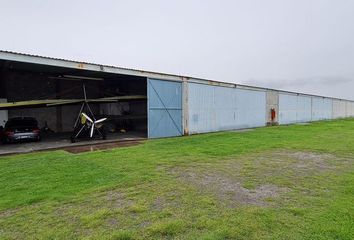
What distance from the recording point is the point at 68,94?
2573cm

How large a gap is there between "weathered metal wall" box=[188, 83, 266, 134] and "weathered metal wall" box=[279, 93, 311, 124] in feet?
16.9

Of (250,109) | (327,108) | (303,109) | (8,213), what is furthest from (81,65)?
(327,108)

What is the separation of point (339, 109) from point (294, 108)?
961 inches

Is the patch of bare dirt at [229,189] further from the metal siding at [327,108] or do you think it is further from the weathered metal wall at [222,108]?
the metal siding at [327,108]

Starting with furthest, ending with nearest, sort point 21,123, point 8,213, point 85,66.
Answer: point 21,123 < point 85,66 < point 8,213

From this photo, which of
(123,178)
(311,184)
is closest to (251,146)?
(311,184)

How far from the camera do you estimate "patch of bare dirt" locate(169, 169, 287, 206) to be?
5961mm

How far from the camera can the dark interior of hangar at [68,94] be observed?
74.5 feet

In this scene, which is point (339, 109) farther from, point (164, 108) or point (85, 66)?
point (85, 66)

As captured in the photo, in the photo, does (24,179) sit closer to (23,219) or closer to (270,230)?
(23,219)

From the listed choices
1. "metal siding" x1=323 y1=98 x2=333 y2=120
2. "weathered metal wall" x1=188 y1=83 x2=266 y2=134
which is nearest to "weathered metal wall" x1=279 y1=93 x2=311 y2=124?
"weathered metal wall" x1=188 y1=83 x2=266 y2=134

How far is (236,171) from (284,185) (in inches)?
68.9

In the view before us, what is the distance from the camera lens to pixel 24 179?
25.9 feet

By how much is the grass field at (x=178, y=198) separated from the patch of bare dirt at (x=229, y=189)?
2 centimetres
